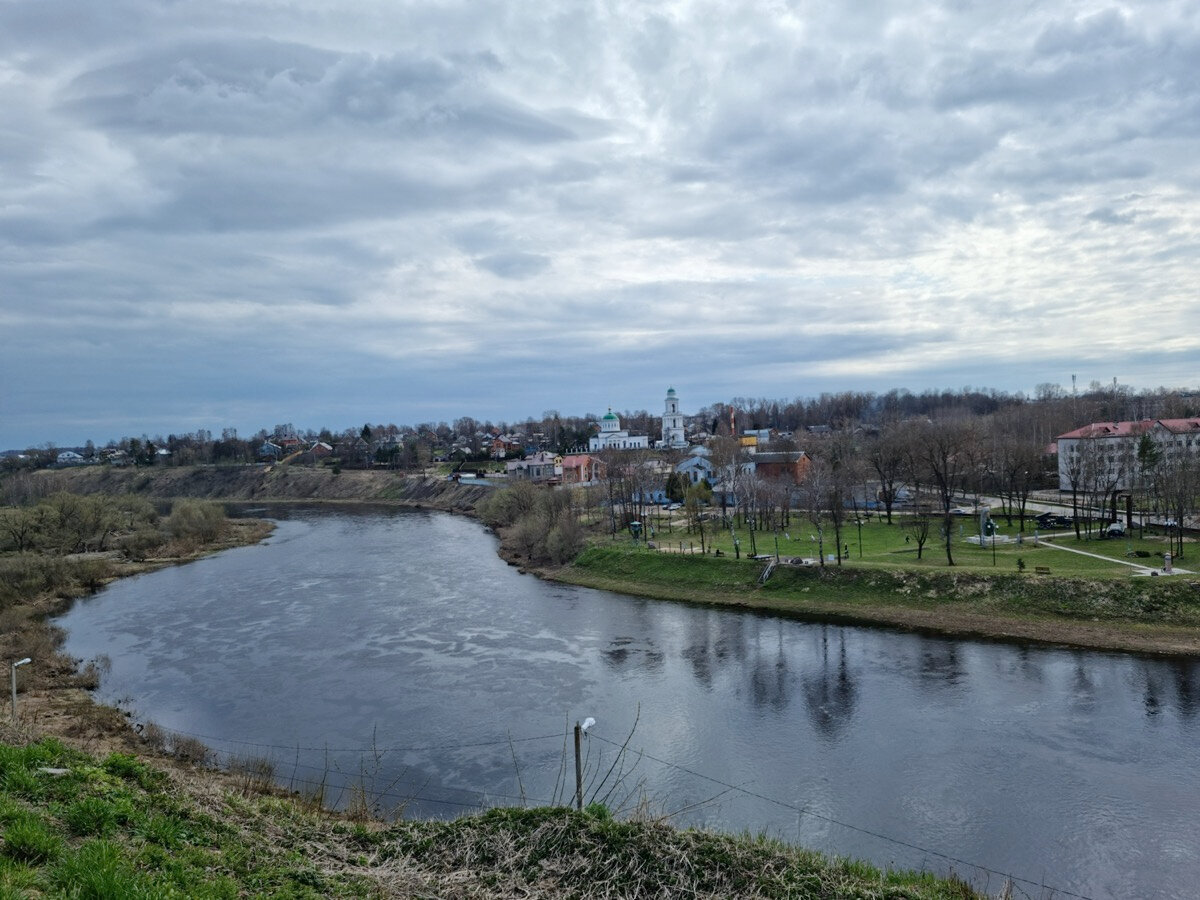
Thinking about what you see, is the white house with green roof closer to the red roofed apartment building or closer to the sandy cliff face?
the sandy cliff face

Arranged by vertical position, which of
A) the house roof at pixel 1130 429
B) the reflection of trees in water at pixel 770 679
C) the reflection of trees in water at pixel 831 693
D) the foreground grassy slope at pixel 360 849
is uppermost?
the house roof at pixel 1130 429

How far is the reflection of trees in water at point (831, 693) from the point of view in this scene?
15492mm

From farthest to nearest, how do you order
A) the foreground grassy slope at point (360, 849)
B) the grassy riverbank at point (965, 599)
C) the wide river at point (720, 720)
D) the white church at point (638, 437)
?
the white church at point (638, 437) < the grassy riverbank at point (965, 599) < the wide river at point (720, 720) < the foreground grassy slope at point (360, 849)

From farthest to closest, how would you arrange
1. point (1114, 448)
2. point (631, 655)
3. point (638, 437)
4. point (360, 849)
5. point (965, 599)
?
1. point (638, 437)
2. point (1114, 448)
3. point (965, 599)
4. point (631, 655)
5. point (360, 849)

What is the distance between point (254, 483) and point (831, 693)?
80.2 meters

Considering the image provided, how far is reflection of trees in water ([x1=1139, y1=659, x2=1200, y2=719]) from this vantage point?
→ 15.6 metres

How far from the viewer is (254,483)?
84.3 m

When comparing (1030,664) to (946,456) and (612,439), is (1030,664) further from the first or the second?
(612,439)

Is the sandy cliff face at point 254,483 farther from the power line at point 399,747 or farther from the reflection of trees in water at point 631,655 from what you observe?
the power line at point 399,747

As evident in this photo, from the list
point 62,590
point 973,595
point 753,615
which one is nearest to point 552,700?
point 753,615

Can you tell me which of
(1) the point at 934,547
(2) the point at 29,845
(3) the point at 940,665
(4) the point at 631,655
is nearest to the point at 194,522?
(4) the point at 631,655

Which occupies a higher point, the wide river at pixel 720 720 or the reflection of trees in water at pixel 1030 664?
the reflection of trees in water at pixel 1030 664

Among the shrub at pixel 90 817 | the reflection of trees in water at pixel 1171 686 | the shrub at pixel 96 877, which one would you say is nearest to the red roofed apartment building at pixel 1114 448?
the reflection of trees in water at pixel 1171 686

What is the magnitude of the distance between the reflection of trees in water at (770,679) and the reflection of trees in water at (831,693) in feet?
1.63
